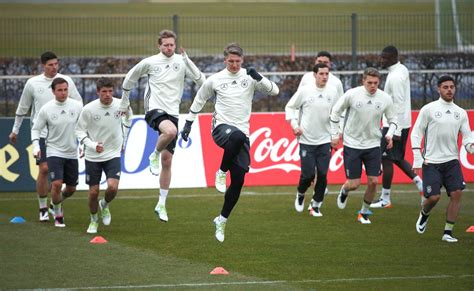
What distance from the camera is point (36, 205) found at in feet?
61.3

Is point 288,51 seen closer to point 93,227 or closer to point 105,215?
point 105,215

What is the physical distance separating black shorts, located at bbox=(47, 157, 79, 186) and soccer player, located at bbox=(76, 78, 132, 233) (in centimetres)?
65

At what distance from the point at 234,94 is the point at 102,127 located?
2220 millimetres

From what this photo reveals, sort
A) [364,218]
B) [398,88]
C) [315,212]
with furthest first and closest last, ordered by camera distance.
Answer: [398,88]
[315,212]
[364,218]

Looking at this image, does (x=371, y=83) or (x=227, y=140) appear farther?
(x=371, y=83)

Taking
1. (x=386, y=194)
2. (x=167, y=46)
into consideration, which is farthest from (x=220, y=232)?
(x=386, y=194)

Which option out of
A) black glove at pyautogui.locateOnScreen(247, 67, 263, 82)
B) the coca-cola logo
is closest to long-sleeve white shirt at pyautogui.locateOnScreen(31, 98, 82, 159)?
black glove at pyautogui.locateOnScreen(247, 67, 263, 82)

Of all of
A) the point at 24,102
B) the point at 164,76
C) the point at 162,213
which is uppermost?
the point at 164,76

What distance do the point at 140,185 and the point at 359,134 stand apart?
5817mm

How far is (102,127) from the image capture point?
1531cm

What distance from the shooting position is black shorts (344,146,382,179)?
1608 cm

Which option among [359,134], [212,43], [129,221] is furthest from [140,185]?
[212,43]

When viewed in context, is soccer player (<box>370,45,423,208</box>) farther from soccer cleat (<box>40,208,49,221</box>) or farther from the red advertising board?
soccer cleat (<box>40,208,49,221</box>)

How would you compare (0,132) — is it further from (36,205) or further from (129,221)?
(129,221)
